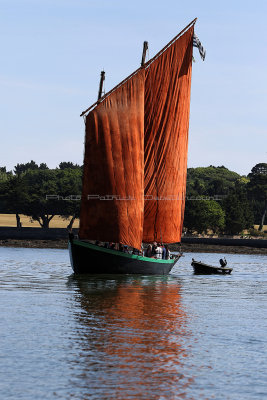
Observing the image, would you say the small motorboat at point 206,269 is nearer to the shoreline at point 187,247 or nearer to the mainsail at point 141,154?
the mainsail at point 141,154

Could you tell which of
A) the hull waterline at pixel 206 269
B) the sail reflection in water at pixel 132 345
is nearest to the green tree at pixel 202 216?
the hull waterline at pixel 206 269

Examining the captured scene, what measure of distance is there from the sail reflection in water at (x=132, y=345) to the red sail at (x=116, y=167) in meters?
14.2

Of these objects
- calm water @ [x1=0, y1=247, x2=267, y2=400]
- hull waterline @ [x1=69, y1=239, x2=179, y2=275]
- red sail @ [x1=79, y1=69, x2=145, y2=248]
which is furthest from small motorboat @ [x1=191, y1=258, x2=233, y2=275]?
calm water @ [x1=0, y1=247, x2=267, y2=400]

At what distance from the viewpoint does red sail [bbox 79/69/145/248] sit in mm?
61625

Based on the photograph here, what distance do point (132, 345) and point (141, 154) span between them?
1445 inches

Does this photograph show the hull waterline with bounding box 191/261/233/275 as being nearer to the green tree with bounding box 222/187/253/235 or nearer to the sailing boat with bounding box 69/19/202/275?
the sailing boat with bounding box 69/19/202/275

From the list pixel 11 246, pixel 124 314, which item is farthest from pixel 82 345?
pixel 11 246

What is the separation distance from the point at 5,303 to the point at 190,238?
12570 cm

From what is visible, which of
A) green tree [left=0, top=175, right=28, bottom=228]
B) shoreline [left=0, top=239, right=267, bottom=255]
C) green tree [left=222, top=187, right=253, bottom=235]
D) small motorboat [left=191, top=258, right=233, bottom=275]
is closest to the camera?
small motorboat [left=191, top=258, right=233, bottom=275]

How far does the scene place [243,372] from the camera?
79.3 ft

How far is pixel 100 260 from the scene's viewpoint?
208 feet

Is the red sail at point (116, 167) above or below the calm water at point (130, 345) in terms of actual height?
above

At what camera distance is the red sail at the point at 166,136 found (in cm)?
6581

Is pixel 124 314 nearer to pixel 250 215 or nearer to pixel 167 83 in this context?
pixel 167 83
